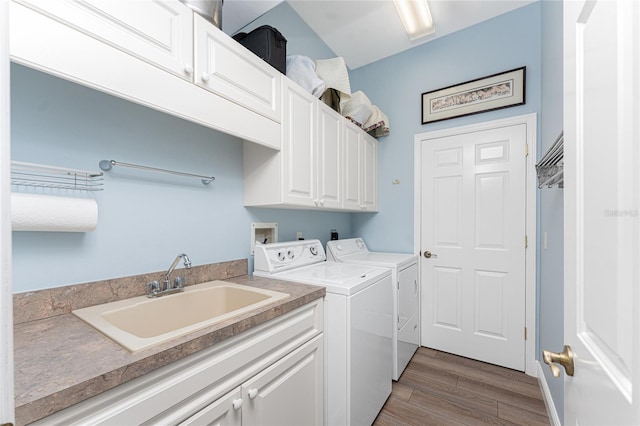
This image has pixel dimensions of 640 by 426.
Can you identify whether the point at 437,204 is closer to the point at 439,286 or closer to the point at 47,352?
the point at 439,286

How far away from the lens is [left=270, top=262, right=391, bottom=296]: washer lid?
4.89 feet

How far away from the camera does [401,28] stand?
254 centimetres

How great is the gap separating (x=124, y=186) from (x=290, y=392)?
4.06 ft

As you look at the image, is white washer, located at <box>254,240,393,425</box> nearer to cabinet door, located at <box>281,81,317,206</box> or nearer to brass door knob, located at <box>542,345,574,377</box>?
cabinet door, located at <box>281,81,317,206</box>

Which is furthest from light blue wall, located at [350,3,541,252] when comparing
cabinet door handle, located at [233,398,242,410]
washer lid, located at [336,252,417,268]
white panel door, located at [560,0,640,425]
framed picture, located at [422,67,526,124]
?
cabinet door handle, located at [233,398,242,410]

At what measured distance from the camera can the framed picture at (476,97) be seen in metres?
2.33

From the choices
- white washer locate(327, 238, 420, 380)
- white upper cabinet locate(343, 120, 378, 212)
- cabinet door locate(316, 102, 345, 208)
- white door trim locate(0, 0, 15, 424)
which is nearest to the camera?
white door trim locate(0, 0, 15, 424)

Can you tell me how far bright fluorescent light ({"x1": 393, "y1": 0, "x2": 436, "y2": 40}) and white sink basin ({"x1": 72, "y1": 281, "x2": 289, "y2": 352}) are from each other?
2.34m

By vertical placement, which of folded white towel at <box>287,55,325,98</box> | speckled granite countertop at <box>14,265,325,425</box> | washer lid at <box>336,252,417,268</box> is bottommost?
washer lid at <box>336,252,417,268</box>

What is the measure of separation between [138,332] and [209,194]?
0.80m

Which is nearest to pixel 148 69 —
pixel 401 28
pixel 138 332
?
pixel 138 332

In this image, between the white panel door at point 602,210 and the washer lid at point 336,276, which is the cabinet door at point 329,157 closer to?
the washer lid at point 336,276

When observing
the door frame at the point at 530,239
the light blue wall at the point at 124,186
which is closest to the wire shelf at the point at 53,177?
the light blue wall at the point at 124,186

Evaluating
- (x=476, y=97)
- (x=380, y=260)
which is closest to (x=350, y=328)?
(x=380, y=260)
